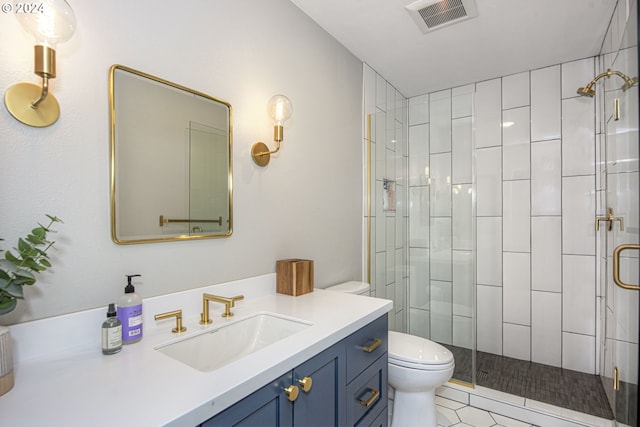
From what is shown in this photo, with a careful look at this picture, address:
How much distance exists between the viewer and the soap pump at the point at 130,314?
3.28 ft

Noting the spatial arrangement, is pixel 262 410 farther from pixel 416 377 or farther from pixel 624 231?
pixel 624 231

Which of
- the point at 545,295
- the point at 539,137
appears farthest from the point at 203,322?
the point at 539,137

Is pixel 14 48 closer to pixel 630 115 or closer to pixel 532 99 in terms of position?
pixel 630 115

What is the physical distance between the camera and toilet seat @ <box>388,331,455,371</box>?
5.68 ft

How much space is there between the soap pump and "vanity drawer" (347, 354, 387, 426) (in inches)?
29.8

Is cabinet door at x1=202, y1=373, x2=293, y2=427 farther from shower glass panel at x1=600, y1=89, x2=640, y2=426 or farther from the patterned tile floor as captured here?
the patterned tile floor

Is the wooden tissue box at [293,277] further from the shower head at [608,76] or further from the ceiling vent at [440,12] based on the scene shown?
the ceiling vent at [440,12]

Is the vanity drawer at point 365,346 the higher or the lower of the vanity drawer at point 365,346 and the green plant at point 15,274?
the lower

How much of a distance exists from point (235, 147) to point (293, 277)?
66cm

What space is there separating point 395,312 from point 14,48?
2.56 m

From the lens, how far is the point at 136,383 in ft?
2.54

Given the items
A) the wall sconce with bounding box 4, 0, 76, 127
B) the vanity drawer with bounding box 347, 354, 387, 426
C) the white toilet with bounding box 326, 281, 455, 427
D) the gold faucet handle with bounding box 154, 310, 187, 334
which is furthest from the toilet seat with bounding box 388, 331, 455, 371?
the wall sconce with bounding box 4, 0, 76, 127

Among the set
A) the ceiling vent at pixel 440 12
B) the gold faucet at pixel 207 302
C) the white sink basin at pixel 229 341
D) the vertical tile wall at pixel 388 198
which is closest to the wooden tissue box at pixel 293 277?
the white sink basin at pixel 229 341

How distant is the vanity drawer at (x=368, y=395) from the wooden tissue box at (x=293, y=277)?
48cm
